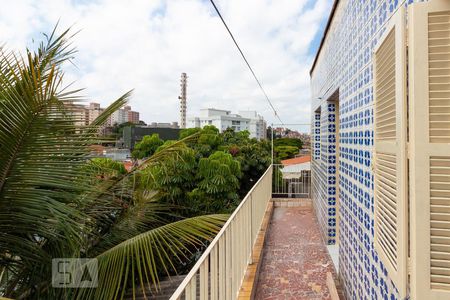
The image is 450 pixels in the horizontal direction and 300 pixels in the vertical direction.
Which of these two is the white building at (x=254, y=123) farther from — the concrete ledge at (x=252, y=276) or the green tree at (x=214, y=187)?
the concrete ledge at (x=252, y=276)

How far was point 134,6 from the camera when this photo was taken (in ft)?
13.0

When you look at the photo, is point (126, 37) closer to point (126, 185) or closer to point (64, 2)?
point (64, 2)

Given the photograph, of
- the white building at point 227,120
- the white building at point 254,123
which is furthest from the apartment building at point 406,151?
the white building at point 254,123

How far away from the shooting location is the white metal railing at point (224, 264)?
1.13 m

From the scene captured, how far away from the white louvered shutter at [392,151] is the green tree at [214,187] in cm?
405

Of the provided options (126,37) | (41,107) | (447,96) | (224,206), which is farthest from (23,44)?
(126,37)

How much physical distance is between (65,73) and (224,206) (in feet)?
13.5

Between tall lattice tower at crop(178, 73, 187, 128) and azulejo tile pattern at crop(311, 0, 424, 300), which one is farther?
tall lattice tower at crop(178, 73, 187, 128)

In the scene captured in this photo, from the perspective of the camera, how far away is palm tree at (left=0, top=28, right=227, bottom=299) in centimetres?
158

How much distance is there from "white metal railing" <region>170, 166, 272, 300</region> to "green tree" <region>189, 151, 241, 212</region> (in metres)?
2.44

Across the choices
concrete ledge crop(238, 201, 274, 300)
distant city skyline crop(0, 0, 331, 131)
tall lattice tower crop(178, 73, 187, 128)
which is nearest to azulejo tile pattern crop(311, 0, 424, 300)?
concrete ledge crop(238, 201, 274, 300)

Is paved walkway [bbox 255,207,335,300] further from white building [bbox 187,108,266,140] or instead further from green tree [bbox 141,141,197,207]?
white building [bbox 187,108,266,140]

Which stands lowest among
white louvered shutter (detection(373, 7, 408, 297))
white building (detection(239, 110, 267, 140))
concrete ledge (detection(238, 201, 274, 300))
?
concrete ledge (detection(238, 201, 274, 300))

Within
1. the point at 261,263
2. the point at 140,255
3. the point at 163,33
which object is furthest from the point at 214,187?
the point at 163,33
